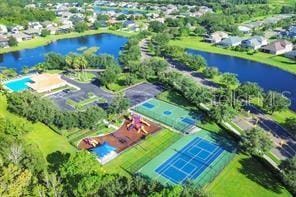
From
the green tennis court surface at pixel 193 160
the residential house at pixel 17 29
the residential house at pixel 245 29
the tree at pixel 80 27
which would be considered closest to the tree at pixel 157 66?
the green tennis court surface at pixel 193 160

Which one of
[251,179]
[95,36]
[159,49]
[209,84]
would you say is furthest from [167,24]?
[251,179]

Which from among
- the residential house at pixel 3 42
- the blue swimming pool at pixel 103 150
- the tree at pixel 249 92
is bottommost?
the residential house at pixel 3 42

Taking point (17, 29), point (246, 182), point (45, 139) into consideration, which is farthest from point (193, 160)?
point (17, 29)

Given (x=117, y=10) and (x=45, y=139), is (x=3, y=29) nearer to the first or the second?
(x=117, y=10)

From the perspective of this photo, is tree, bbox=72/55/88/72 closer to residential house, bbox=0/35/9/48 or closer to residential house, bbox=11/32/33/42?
residential house, bbox=0/35/9/48

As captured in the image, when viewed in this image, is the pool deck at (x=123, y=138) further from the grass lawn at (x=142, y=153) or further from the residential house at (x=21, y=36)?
the residential house at (x=21, y=36)
